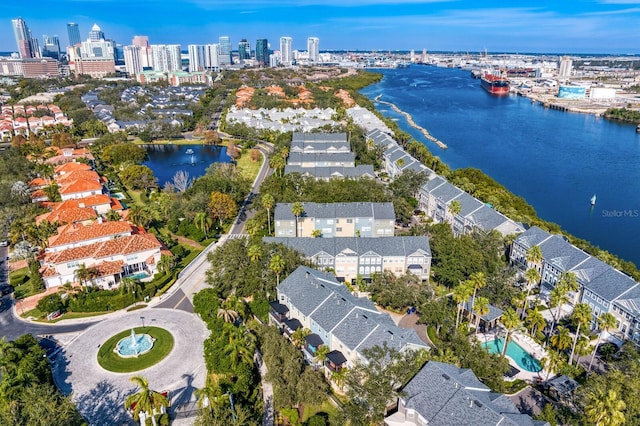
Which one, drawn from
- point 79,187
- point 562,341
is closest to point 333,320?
point 562,341

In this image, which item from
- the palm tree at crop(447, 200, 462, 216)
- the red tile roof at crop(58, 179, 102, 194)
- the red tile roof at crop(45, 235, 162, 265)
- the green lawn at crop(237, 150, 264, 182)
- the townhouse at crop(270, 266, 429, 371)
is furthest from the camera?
the green lawn at crop(237, 150, 264, 182)

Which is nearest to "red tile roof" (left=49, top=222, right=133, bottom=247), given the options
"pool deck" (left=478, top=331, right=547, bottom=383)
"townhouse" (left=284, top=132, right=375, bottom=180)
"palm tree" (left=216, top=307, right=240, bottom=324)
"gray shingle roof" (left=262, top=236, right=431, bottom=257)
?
"gray shingle roof" (left=262, top=236, right=431, bottom=257)

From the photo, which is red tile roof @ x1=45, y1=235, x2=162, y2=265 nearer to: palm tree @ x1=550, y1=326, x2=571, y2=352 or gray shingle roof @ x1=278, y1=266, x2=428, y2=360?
gray shingle roof @ x1=278, y1=266, x2=428, y2=360

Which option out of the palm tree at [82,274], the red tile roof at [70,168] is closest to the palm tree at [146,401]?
the palm tree at [82,274]

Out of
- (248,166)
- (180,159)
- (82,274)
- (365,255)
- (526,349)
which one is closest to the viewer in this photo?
(526,349)

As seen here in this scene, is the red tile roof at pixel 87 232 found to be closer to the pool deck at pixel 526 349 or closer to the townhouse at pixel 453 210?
the pool deck at pixel 526 349

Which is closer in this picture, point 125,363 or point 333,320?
point 333,320

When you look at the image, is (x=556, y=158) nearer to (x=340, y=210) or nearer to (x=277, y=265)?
(x=340, y=210)
